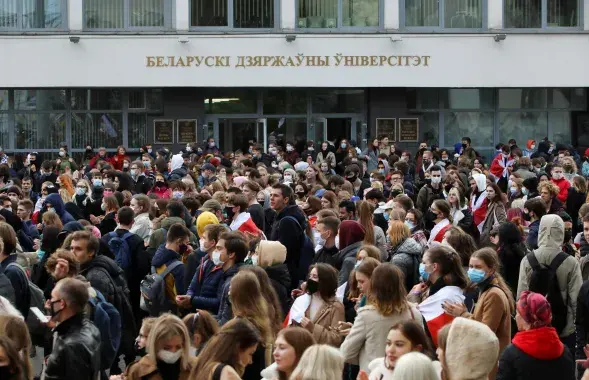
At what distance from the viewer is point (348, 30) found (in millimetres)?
36344

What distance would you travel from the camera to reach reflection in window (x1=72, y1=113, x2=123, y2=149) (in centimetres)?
3694

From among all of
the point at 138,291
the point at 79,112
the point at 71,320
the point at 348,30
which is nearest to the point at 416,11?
the point at 348,30

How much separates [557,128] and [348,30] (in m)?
6.96

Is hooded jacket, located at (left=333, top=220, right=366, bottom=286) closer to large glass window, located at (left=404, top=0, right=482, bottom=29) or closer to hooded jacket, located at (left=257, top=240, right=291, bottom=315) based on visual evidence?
hooded jacket, located at (left=257, top=240, right=291, bottom=315)

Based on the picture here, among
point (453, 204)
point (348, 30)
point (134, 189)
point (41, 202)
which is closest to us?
point (453, 204)

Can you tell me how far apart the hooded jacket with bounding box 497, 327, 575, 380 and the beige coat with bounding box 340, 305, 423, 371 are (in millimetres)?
1016

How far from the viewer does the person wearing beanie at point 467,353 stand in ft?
25.2

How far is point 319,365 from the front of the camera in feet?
24.0

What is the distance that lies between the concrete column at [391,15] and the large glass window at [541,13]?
316 cm

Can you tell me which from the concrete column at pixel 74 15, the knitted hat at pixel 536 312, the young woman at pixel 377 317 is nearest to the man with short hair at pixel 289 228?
the young woman at pixel 377 317

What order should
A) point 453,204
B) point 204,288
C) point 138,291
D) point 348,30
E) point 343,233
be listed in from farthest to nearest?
1. point 348,30
2. point 453,204
3. point 138,291
4. point 343,233
5. point 204,288

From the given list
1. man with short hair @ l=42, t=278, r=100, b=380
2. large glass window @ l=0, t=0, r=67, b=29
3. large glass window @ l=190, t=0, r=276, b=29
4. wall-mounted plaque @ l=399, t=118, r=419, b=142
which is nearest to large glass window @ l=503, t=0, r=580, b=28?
wall-mounted plaque @ l=399, t=118, r=419, b=142

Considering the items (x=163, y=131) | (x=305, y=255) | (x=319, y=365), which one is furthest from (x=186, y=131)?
(x=319, y=365)

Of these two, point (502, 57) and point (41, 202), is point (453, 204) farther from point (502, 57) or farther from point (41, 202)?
point (502, 57)
